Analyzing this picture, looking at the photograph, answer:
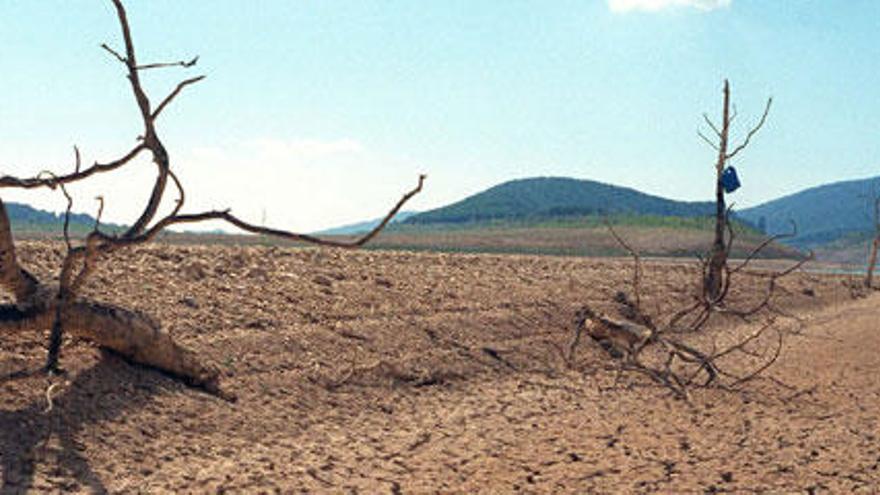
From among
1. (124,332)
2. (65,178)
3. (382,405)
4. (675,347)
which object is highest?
(65,178)

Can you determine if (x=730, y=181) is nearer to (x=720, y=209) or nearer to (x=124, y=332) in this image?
(x=720, y=209)

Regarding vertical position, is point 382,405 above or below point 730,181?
below

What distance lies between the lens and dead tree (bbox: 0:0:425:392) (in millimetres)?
6633

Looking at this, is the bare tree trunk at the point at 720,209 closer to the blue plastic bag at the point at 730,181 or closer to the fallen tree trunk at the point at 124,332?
the blue plastic bag at the point at 730,181

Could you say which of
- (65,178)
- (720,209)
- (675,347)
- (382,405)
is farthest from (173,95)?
(720,209)

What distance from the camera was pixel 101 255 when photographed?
277 inches

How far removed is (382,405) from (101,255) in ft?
10.2

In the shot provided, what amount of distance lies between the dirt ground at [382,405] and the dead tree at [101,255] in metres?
0.38

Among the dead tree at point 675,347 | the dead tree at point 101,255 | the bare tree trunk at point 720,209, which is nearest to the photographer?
the dead tree at point 101,255

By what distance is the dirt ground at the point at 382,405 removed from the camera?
6652mm

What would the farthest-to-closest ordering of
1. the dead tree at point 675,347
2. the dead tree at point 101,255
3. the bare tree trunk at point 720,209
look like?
the bare tree trunk at point 720,209 → the dead tree at point 675,347 → the dead tree at point 101,255

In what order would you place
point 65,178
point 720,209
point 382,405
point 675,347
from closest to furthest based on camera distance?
point 65,178 < point 382,405 < point 675,347 < point 720,209

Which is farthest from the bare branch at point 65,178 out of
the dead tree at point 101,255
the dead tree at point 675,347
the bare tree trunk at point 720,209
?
the bare tree trunk at point 720,209

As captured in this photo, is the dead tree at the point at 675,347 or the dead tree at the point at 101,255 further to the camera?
the dead tree at the point at 675,347
